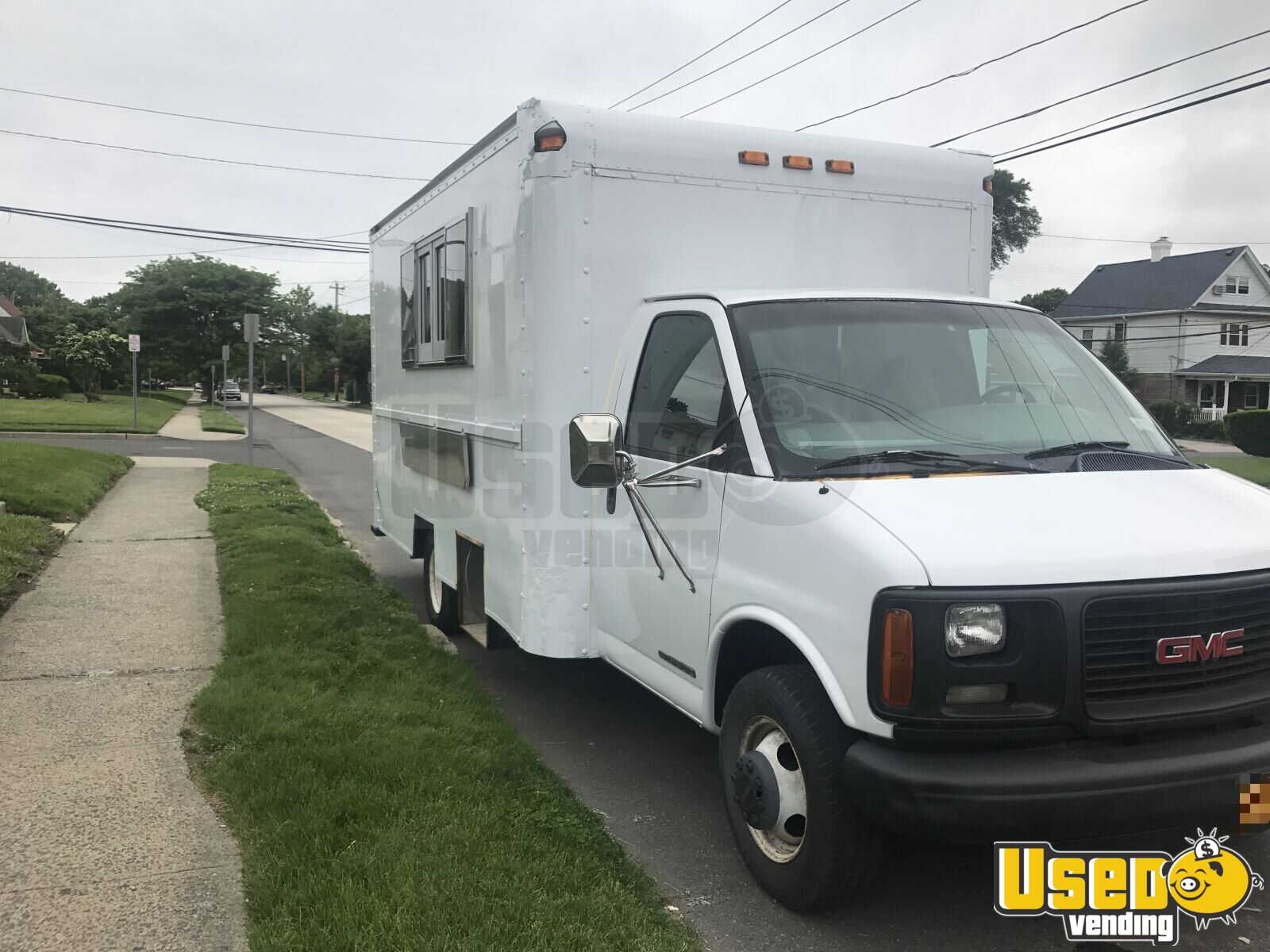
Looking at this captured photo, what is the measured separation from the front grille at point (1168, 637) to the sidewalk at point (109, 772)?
2719mm

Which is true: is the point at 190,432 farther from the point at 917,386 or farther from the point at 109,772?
the point at 917,386

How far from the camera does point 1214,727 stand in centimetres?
320

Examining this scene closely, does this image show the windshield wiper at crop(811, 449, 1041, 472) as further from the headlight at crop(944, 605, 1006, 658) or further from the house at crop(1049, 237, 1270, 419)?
the house at crop(1049, 237, 1270, 419)

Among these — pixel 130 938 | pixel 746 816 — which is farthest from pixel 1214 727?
pixel 130 938

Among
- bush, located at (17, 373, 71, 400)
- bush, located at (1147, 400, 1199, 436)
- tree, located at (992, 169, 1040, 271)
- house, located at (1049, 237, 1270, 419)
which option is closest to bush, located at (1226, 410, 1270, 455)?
bush, located at (1147, 400, 1199, 436)

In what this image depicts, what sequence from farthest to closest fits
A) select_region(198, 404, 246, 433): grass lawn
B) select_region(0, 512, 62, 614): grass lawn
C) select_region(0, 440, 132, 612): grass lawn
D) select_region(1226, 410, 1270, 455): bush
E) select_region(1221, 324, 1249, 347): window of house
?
select_region(1221, 324, 1249, 347): window of house < select_region(198, 404, 246, 433): grass lawn < select_region(1226, 410, 1270, 455): bush < select_region(0, 440, 132, 612): grass lawn < select_region(0, 512, 62, 614): grass lawn

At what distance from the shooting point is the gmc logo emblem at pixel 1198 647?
3.05 meters

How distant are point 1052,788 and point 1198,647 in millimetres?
624

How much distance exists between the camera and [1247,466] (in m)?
25.2

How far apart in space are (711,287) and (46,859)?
141 inches

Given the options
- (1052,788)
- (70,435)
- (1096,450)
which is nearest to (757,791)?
(1052,788)

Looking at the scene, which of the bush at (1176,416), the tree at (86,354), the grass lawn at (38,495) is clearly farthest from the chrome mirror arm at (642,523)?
the tree at (86,354)

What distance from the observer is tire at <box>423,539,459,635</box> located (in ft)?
23.6

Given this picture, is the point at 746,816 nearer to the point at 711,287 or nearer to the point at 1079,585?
the point at 1079,585
